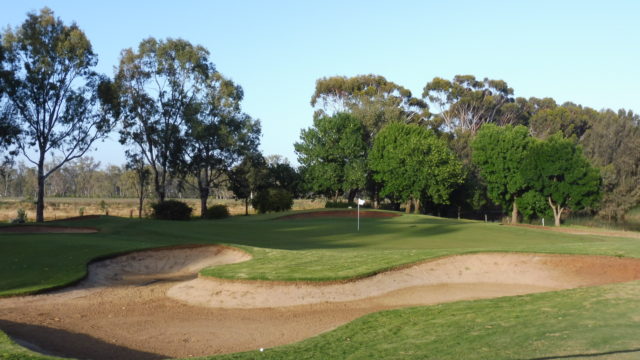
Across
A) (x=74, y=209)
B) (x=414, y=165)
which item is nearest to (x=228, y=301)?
(x=414, y=165)

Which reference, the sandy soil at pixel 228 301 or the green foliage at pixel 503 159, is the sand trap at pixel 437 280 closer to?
the sandy soil at pixel 228 301

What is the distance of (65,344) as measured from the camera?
1111 cm

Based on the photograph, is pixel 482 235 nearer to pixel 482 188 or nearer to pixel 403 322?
pixel 403 322

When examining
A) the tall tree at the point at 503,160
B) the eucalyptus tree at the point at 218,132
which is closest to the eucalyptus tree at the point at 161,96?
the eucalyptus tree at the point at 218,132

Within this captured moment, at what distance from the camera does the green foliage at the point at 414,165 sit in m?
58.6

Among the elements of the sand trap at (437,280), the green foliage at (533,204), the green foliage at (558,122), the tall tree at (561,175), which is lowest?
the sand trap at (437,280)

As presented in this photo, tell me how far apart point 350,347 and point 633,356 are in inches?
168

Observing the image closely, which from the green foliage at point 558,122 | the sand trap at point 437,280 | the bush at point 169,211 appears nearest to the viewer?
the sand trap at point 437,280

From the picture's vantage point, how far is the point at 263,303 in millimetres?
14555

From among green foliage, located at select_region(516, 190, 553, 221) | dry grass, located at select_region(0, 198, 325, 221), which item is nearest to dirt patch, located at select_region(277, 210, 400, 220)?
dry grass, located at select_region(0, 198, 325, 221)

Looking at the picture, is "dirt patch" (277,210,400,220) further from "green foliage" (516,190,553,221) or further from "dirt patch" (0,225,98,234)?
"dirt patch" (0,225,98,234)

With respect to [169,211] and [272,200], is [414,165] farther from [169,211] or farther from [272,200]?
[169,211]

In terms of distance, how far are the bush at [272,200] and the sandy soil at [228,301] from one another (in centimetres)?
3739

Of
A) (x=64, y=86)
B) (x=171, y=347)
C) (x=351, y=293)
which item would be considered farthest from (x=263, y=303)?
(x=64, y=86)
